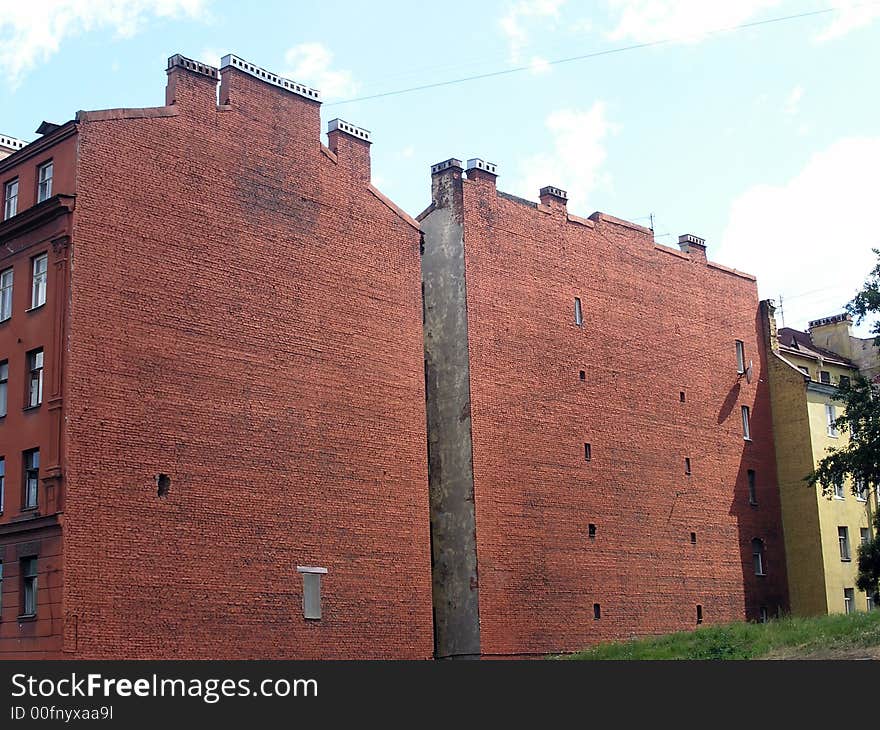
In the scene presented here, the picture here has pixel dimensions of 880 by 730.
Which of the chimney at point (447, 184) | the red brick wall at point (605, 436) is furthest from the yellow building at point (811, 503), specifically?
the chimney at point (447, 184)

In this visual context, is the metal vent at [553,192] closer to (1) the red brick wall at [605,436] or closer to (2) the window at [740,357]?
(1) the red brick wall at [605,436]

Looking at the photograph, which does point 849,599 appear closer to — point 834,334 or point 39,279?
point 834,334

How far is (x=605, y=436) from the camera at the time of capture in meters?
47.4

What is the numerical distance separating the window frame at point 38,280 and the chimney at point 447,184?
14932 millimetres

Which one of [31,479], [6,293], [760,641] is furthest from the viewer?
[6,293]

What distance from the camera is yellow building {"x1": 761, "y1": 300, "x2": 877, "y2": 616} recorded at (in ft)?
174

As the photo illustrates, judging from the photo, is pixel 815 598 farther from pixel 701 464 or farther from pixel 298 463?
pixel 298 463

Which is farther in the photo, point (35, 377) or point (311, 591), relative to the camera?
point (311, 591)

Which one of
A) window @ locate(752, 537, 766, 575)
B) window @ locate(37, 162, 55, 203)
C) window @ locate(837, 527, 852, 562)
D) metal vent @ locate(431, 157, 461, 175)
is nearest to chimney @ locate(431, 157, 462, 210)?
metal vent @ locate(431, 157, 461, 175)

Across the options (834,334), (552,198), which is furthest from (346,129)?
(834,334)

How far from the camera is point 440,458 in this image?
142 feet

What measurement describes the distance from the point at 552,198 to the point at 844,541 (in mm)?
20722

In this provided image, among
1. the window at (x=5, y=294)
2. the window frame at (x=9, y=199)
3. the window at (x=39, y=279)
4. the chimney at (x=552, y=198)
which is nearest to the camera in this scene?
the window at (x=39, y=279)

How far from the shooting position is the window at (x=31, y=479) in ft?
110
